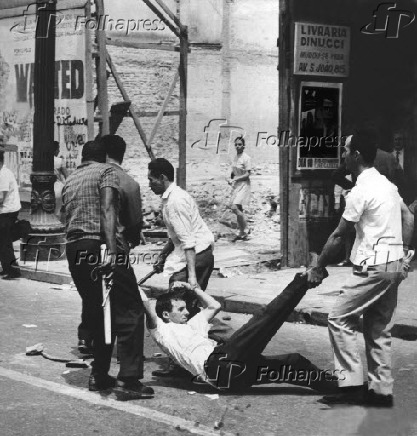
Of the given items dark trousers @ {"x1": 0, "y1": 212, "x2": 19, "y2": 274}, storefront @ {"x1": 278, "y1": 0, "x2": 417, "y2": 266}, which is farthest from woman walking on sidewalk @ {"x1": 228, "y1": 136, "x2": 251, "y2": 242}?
dark trousers @ {"x1": 0, "y1": 212, "x2": 19, "y2": 274}

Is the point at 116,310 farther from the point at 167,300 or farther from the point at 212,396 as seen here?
the point at 212,396

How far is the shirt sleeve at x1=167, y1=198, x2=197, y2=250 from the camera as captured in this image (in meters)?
7.07

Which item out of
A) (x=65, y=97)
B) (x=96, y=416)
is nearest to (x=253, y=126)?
(x=65, y=97)

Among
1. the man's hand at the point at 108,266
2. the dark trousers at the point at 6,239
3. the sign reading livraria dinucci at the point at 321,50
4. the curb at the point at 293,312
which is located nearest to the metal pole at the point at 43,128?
the dark trousers at the point at 6,239

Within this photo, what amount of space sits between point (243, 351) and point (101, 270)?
1105 mm

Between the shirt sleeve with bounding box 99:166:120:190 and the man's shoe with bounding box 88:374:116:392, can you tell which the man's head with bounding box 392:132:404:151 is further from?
the man's shoe with bounding box 88:374:116:392

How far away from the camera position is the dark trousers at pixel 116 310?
6336 mm

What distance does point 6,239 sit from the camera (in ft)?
39.1

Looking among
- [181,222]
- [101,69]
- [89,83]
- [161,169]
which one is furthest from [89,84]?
[181,222]

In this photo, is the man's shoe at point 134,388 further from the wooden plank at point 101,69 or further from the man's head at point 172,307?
the wooden plank at point 101,69

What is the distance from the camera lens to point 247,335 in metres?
6.30

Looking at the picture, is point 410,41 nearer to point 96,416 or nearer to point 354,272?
point 354,272

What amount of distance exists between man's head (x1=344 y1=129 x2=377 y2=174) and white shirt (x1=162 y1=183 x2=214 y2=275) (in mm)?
1561

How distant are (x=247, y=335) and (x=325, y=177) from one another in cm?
642
